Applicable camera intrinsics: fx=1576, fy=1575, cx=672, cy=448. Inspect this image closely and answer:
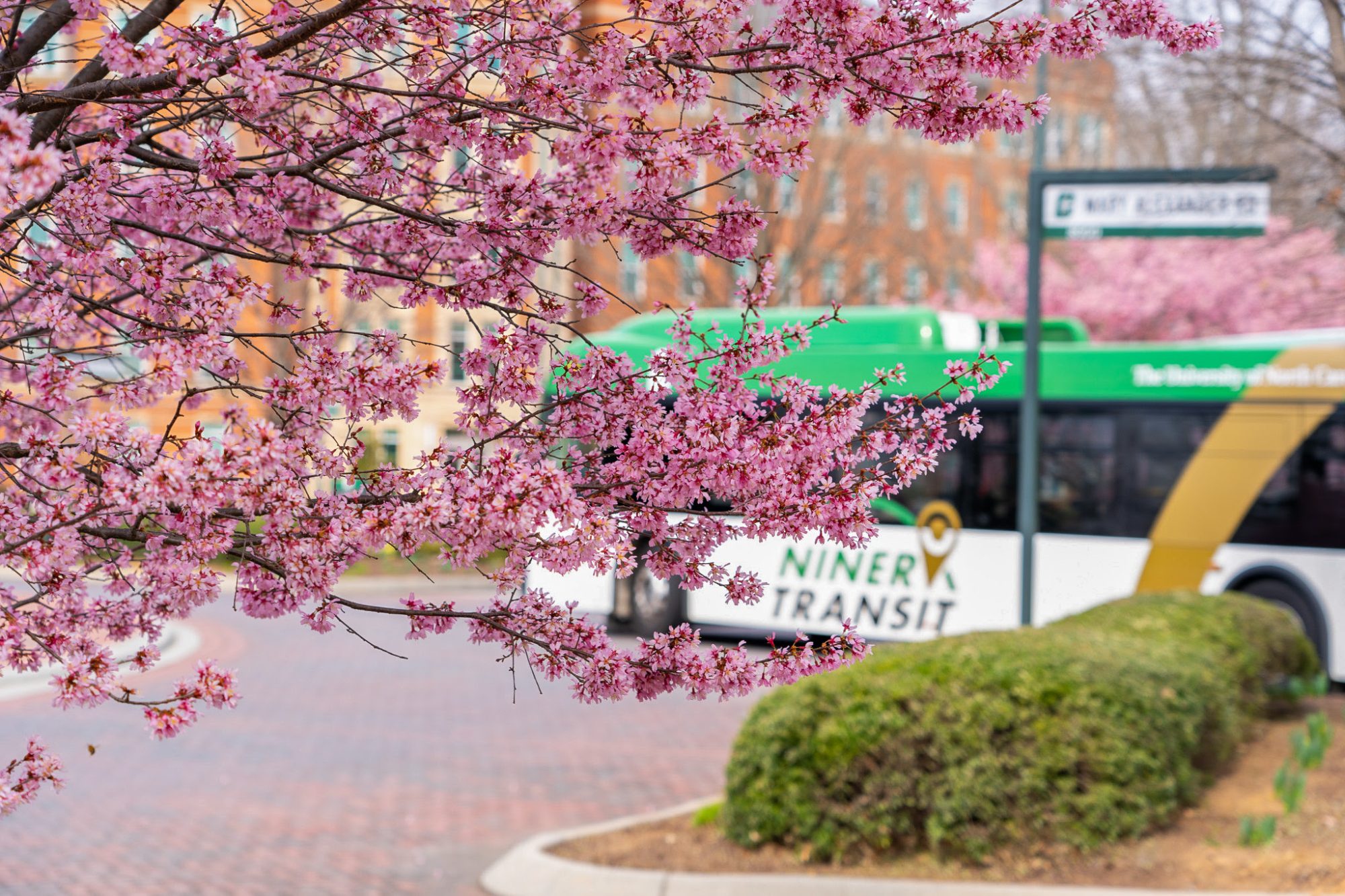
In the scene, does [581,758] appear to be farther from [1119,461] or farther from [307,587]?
[307,587]

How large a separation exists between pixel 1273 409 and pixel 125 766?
10.8 m

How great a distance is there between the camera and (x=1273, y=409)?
1516 centimetres

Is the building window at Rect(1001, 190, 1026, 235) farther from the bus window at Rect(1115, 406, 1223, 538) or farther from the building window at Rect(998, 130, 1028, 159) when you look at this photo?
the bus window at Rect(1115, 406, 1223, 538)

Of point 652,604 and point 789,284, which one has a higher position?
point 789,284

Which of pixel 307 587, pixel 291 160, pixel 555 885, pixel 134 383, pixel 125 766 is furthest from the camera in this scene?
pixel 125 766

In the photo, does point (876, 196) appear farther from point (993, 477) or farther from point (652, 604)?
point (993, 477)

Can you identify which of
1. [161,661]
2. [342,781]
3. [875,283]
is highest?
[875,283]

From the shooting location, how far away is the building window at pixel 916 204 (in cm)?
3519

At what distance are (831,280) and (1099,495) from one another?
21.4m

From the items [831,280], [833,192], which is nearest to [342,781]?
[833,192]

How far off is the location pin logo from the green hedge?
8.37 metres

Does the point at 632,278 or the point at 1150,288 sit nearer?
the point at 1150,288

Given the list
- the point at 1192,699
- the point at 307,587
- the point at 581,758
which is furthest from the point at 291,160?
the point at 581,758

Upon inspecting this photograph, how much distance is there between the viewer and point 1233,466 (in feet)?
50.0
